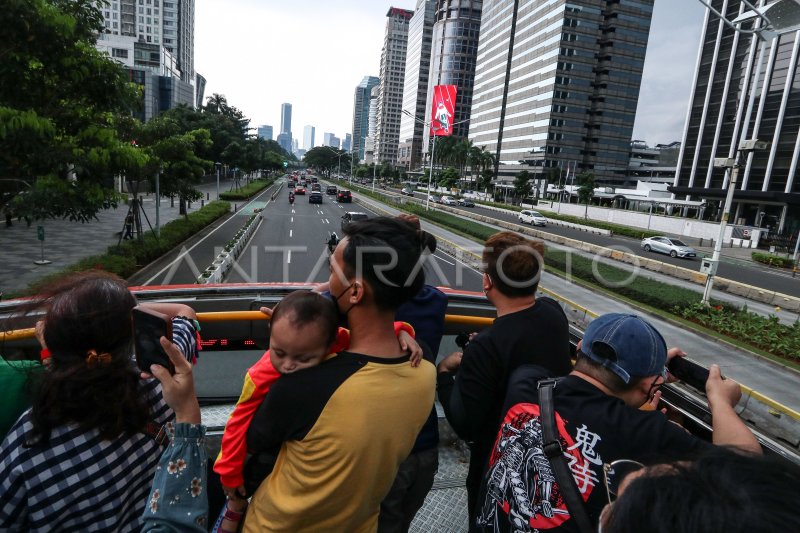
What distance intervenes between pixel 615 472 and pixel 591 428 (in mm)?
182

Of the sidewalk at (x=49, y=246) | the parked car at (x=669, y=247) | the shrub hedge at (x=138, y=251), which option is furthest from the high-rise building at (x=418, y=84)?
the shrub hedge at (x=138, y=251)

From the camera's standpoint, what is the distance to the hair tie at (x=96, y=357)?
1.52m

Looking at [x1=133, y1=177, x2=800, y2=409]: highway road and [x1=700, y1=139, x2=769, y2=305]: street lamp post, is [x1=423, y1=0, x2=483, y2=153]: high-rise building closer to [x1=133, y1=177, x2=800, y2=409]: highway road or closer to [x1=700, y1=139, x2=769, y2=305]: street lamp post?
[x1=133, y1=177, x2=800, y2=409]: highway road

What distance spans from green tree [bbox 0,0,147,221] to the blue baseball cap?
26.7 feet

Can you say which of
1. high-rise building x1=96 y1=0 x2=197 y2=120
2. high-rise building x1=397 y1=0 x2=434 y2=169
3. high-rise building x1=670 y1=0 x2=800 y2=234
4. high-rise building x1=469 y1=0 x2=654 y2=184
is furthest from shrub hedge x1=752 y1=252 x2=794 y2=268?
high-rise building x1=397 y1=0 x2=434 y2=169

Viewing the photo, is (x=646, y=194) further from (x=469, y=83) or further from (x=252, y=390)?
(x=469, y=83)

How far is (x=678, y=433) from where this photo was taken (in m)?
1.47

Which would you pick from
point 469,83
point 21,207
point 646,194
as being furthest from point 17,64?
point 469,83

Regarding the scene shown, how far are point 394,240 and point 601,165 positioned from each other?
9907 cm

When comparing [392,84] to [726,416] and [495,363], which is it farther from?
[726,416]

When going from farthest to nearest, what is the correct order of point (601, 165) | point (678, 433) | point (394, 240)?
point (601, 165) → point (394, 240) → point (678, 433)

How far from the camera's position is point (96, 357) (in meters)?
1.53

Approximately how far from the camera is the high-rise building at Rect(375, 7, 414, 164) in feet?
615

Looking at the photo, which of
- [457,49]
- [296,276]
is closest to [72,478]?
[296,276]
